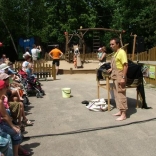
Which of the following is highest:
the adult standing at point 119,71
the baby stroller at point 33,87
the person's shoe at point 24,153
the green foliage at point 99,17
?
the green foliage at point 99,17

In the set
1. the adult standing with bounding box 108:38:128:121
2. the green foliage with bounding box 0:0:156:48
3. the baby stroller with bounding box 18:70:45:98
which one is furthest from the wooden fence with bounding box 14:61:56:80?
the green foliage with bounding box 0:0:156:48

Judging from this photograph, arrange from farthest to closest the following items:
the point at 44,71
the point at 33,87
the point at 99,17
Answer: the point at 99,17 < the point at 44,71 < the point at 33,87

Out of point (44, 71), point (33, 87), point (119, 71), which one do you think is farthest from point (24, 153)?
point (44, 71)

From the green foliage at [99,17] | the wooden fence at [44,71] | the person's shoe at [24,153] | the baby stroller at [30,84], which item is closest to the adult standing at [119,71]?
the person's shoe at [24,153]

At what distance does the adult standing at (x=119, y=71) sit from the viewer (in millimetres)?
6387

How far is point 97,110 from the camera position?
24.4 ft

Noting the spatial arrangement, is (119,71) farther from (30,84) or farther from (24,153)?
(30,84)

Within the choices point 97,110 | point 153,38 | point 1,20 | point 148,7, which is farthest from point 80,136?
point 148,7

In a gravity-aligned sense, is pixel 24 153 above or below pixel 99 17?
below

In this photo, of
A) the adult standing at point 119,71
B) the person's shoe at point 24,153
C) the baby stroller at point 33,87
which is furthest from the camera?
the baby stroller at point 33,87

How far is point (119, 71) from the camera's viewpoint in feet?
21.3

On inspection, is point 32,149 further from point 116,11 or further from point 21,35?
point 116,11

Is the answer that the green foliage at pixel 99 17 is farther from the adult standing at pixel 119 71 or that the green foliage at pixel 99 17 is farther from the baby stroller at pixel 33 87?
the adult standing at pixel 119 71

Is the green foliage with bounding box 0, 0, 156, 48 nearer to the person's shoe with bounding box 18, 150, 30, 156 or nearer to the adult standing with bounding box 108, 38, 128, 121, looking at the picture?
the adult standing with bounding box 108, 38, 128, 121
